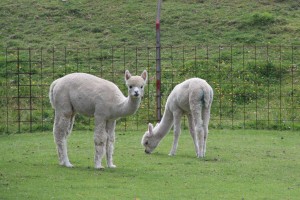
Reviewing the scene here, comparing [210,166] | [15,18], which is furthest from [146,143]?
[15,18]

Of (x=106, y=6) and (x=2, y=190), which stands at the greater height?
(x=106, y=6)

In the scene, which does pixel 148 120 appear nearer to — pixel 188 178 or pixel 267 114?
pixel 267 114

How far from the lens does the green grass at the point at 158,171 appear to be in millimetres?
11805

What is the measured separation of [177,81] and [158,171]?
10059mm

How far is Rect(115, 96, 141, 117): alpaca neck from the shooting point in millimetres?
14156

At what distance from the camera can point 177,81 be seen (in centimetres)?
2397

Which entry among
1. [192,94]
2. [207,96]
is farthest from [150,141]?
[207,96]

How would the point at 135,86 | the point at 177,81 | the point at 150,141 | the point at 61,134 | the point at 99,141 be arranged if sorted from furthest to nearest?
the point at 177,81, the point at 150,141, the point at 61,134, the point at 99,141, the point at 135,86

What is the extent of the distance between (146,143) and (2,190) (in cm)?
561

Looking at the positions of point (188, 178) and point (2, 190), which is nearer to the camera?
point (2, 190)

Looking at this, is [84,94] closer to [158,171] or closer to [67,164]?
[67,164]

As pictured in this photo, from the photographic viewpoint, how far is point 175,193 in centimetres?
1178

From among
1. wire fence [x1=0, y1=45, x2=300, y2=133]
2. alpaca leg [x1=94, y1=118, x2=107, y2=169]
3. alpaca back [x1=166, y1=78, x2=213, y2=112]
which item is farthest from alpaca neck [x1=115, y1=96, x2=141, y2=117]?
wire fence [x1=0, y1=45, x2=300, y2=133]

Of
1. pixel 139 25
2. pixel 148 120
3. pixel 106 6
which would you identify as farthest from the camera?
pixel 106 6
